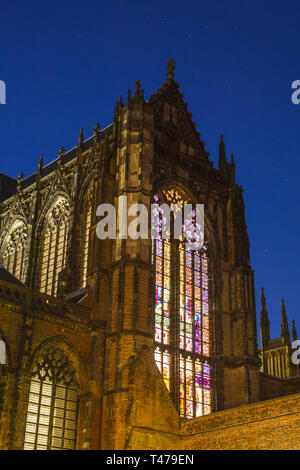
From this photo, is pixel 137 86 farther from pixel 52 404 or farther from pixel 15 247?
pixel 52 404

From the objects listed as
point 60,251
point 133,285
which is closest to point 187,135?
point 60,251

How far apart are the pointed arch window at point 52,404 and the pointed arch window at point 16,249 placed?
459 inches

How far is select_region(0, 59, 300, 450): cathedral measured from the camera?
24453mm

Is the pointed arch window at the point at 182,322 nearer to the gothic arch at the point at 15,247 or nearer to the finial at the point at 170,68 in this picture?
the finial at the point at 170,68

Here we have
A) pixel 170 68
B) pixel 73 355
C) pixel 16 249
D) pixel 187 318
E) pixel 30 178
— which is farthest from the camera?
pixel 30 178

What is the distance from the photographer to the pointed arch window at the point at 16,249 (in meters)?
37.4

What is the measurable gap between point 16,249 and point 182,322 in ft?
40.5

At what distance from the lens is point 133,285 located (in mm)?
27641

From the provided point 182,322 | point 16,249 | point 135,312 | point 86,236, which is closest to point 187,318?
point 182,322

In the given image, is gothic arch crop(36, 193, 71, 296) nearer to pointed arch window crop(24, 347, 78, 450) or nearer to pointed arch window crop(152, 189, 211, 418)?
pointed arch window crop(152, 189, 211, 418)

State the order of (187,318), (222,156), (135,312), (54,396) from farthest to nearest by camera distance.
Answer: (222,156) → (187,318) → (135,312) → (54,396)

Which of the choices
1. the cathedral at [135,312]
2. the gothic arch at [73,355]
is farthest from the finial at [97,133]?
the gothic arch at [73,355]

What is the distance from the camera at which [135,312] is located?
27141mm
